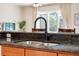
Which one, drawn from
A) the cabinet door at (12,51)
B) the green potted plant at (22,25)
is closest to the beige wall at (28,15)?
the green potted plant at (22,25)

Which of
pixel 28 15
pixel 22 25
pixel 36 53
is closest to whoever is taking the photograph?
pixel 36 53

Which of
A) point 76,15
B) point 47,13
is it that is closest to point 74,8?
point 76,15

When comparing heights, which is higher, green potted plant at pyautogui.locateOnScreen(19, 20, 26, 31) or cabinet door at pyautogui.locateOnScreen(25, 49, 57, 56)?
green potted plant at pyautogui.locateOnScreen(19, 20, 26, 31)

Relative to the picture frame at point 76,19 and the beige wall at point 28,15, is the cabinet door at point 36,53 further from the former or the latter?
the beige wall at point 28,15

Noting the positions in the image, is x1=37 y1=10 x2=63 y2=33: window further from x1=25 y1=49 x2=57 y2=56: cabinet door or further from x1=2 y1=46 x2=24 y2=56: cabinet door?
x1=25 y1=49 x2=57 y2=56: cabinet door

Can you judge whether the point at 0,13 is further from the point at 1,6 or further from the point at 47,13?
the point at 47,13

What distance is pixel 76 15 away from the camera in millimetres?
5445

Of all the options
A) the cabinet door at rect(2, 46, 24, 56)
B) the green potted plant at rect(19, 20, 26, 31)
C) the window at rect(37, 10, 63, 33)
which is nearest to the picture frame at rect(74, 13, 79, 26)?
the window at rect(37, 10, 63, 33)

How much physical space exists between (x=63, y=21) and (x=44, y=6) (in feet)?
3.36

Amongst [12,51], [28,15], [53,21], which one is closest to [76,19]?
[53,21]

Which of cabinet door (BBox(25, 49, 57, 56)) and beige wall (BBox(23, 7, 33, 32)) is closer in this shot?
cabinet door (BBox(25, 49, 57, 56))

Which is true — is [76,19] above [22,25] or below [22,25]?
above

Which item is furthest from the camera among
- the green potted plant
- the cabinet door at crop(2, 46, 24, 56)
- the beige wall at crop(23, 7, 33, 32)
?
the beige wall at crop(23, 7, 33, 32)

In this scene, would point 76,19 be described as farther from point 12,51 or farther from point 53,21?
point 12,51
